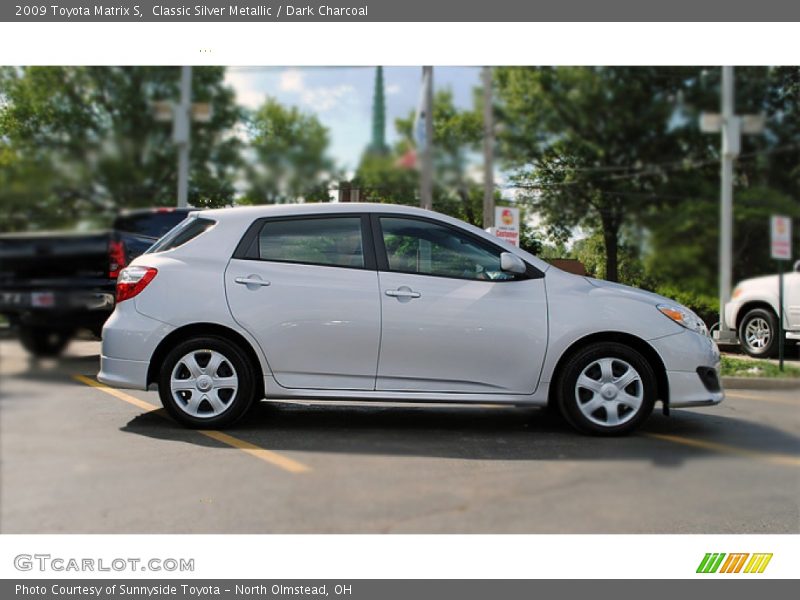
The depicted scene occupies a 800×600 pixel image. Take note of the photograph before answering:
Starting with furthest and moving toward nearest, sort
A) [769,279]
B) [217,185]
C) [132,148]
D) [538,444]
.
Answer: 1. [769,279]
2. [538,444]
3. [217,185]
4. [132,148]

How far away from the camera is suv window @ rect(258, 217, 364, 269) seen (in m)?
4.93

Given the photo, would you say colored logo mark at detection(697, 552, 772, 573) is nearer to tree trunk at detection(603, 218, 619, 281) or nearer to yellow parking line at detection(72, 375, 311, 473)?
yellow parking line at detection(72, 375, 311, 473)

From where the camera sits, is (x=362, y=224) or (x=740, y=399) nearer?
(x=362, y=224)

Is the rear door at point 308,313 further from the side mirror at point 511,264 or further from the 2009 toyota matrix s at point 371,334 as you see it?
the side mirror at point 511,264

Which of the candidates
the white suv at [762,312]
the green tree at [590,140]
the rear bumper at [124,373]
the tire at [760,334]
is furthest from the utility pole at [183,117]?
the tire at [760,334]

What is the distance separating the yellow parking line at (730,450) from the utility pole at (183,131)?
137 inches

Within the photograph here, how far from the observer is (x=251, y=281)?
487cm

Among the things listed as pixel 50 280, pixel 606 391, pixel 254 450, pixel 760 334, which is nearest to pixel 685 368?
pixel 606 391

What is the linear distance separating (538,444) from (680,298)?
4.82 ft

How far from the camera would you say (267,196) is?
4406mm

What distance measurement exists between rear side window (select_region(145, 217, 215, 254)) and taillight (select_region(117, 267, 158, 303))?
0.14 meters

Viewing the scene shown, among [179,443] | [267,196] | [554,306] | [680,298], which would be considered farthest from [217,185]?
[680,298]

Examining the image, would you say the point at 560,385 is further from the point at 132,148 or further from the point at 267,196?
the point at 132,148

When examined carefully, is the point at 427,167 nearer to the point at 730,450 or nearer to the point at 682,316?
the point at 682,316
